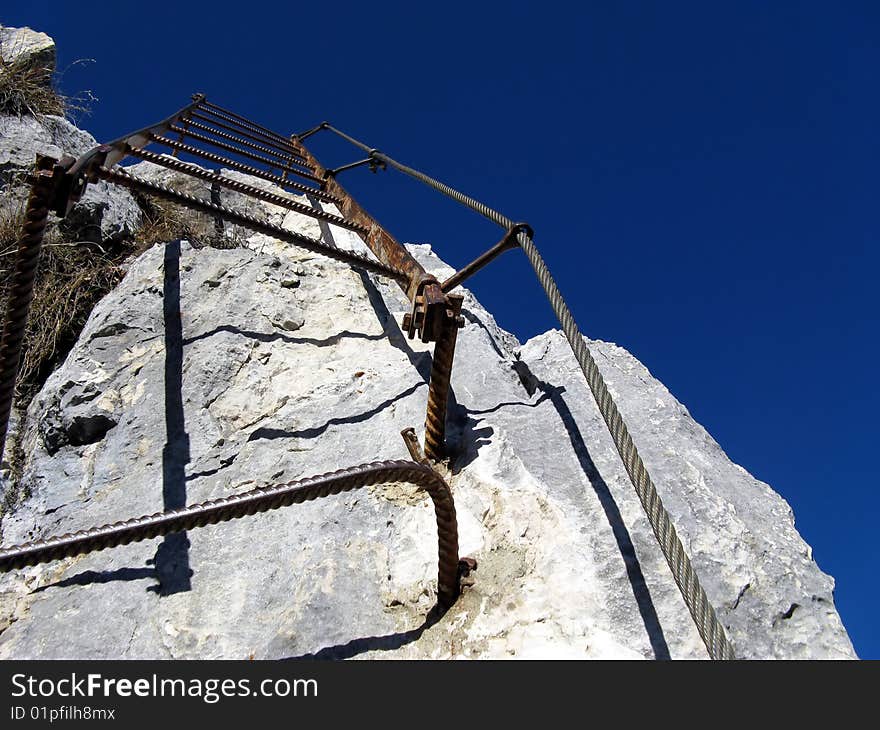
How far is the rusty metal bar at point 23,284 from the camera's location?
1656mm

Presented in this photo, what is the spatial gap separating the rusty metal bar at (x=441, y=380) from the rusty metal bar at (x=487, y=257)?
258 millimetres

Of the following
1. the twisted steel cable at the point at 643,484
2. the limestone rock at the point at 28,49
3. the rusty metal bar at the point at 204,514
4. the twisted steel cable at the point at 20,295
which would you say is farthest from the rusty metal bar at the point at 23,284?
the limestone rock at the point at 28,49

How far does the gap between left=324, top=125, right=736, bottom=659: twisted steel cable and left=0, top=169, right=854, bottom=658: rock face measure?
1.14 feet

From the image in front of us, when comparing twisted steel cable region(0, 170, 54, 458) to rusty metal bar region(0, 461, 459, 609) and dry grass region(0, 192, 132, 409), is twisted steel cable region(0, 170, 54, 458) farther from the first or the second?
dry grass region(0, 192, 132, 409)

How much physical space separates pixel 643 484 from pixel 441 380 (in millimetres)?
972

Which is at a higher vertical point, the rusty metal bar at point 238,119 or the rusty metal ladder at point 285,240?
the rusty metal bar at point 238,119

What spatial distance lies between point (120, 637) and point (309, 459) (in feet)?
3.01

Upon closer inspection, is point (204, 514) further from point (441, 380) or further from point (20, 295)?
point (441, 380)

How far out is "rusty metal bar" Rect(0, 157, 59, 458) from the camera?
1656 mm

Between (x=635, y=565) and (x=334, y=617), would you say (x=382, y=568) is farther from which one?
(x=635, y=565)

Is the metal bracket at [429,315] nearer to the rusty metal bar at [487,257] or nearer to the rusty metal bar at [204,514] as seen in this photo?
the rusty metal bar at [487,257]

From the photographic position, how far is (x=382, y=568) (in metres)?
2.08
